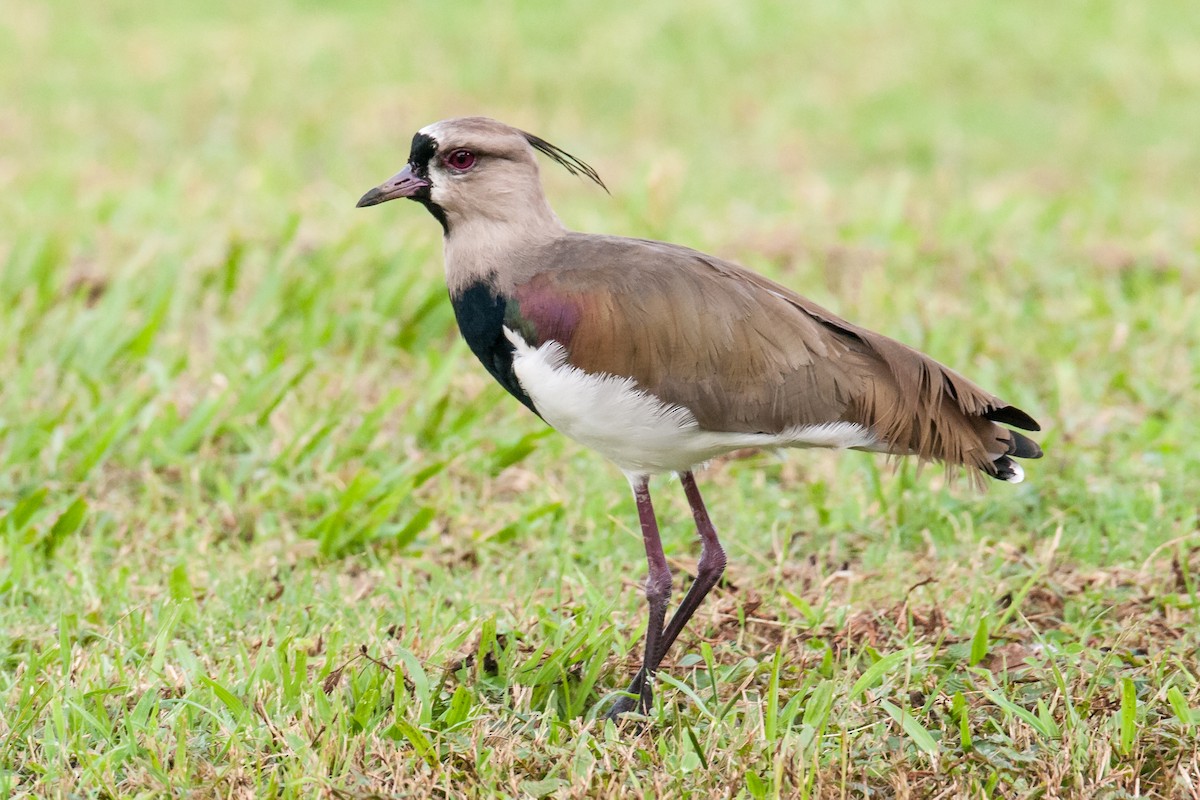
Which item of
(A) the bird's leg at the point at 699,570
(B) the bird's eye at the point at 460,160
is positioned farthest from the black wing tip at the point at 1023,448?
(B) the bird's eye at the point at 460,160

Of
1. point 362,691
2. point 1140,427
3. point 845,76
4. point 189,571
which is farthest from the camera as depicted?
point 845,76

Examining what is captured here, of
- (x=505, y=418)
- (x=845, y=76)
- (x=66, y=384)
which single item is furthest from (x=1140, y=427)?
(x=845, y=76)

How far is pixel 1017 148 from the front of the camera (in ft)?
31.2

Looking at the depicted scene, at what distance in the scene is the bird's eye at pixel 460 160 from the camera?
3.88m

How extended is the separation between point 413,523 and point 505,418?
1.02 m

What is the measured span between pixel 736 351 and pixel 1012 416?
78cm

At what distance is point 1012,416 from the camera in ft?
12.8

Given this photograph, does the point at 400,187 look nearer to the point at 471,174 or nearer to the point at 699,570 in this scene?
the point at 471,174

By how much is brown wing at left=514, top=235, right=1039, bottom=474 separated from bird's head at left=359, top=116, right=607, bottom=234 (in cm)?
19

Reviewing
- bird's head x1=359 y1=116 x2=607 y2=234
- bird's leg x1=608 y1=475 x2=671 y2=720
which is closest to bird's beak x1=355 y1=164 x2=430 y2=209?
bird's head x1=359 y1=116 x2=607 y2=234

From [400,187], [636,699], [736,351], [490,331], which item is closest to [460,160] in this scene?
[400,187]

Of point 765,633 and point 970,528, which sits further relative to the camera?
point 970,528

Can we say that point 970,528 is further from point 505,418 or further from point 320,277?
point 320,277

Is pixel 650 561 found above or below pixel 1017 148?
below
